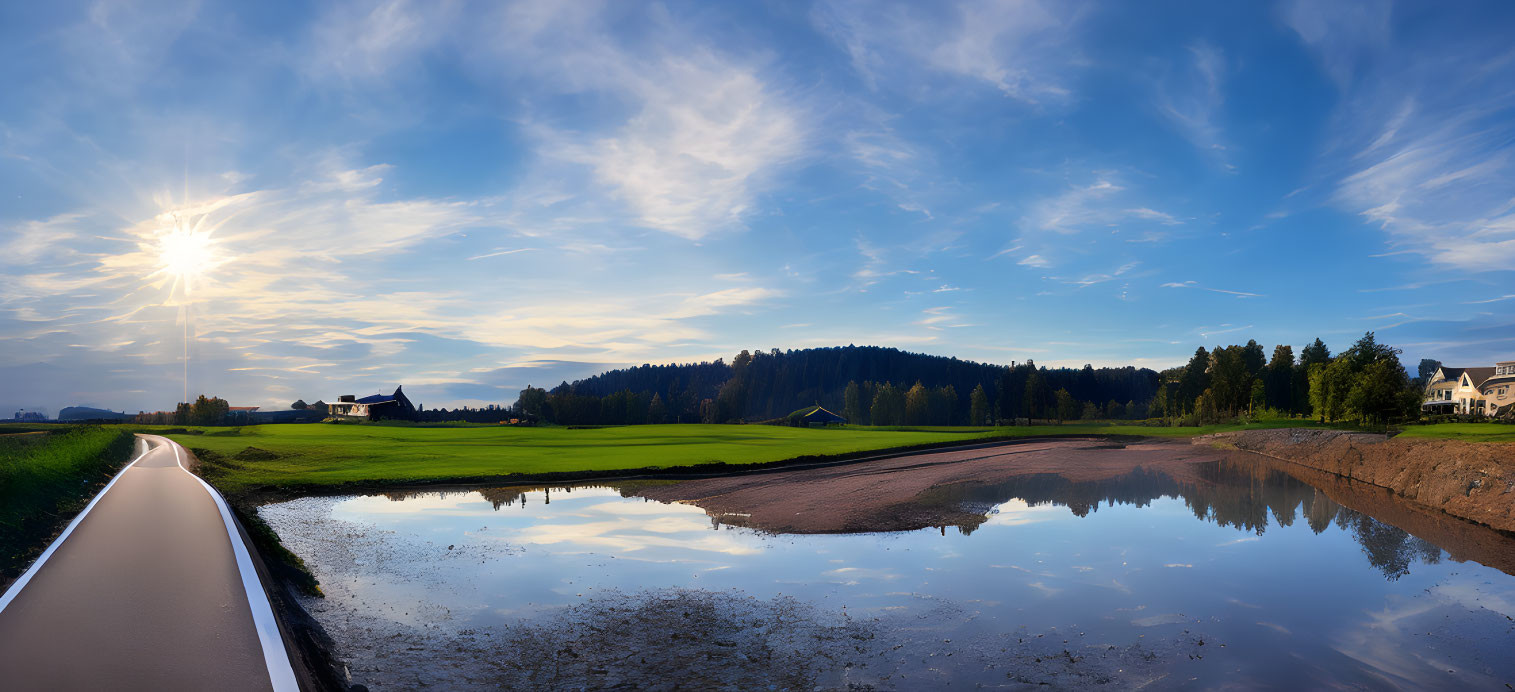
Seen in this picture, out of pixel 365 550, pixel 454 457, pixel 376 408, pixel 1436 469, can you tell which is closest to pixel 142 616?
pixel 365 550

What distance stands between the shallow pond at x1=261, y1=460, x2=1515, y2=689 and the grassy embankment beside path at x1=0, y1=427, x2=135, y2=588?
521 cm

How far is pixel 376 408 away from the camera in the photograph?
12019 cm

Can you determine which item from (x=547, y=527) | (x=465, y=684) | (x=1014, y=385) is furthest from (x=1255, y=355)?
(x=465, y=684)

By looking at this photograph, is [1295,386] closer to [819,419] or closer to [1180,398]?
[1180,398]

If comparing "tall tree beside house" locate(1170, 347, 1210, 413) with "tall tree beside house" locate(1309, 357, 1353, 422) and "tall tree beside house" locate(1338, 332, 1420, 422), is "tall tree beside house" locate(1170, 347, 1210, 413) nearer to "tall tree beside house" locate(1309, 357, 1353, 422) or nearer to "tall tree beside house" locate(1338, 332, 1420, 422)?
"tall tree beside house" locate(1309, 357, 1353, 422)

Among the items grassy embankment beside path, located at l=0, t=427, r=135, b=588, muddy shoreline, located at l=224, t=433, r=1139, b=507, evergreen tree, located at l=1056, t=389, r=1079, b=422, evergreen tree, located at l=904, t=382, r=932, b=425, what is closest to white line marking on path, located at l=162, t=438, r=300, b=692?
grassy embankment beside path, located at l=0, t=427, r=135, b=588

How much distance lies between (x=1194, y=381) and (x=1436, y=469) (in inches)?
4011

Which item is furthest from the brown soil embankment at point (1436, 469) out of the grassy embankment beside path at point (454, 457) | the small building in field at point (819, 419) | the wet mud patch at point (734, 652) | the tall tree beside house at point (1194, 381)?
the small building in field at point (819, 419)

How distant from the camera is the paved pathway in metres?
7.53

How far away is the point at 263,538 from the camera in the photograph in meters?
17.8

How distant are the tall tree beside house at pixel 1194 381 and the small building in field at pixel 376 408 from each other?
132930 millimetres

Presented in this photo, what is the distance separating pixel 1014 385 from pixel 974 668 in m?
138

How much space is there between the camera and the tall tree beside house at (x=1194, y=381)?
4651 inches

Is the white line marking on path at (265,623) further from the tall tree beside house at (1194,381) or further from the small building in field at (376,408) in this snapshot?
the tall tree beside house at (1194,381)
